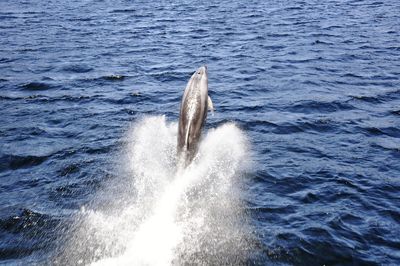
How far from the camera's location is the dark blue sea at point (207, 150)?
11.4 metres

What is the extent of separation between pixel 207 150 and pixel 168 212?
421cm

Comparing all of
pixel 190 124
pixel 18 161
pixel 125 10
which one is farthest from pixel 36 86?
pixel 125 10

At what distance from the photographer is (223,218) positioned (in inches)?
491

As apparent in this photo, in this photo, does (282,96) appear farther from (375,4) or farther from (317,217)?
(375,4)

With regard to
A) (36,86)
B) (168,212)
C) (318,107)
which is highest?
(168,212)

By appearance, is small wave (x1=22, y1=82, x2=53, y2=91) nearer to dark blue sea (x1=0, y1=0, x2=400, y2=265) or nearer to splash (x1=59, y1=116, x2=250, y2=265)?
dark blue sea (x1=0, y1=0, x2=400, y2=265)

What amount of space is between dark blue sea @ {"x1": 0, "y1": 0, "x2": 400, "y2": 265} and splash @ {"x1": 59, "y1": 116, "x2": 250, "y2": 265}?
0.05 meters

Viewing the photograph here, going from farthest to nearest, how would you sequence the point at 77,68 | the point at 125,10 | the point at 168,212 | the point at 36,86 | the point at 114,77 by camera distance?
1. the point at 125,10
2. the point at 77,68
3. the point at 114,77
4. the point at 36,86
5. the point at 168,212

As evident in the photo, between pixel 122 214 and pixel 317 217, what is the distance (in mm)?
5326

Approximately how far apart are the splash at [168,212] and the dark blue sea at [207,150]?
0.05m

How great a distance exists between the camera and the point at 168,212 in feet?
41.6

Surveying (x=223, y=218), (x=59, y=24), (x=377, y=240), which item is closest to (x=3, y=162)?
(x=223, y=218)

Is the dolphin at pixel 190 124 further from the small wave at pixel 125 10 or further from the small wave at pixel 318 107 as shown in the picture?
the small wave at pixel 125 10

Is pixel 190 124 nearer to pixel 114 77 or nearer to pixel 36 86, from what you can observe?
pixel 114 77
